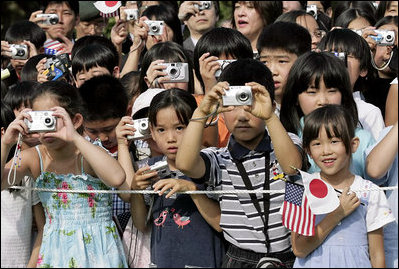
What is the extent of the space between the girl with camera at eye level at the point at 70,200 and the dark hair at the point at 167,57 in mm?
1036

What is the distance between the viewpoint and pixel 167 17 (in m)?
5.91

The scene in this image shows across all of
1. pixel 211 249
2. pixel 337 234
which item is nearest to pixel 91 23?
pixel 211 249

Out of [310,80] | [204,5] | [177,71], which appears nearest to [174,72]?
[177,71]

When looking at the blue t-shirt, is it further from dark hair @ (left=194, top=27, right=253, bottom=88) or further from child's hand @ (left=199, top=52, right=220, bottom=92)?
dark hair @ (left=194, top=27, right=253, bottom=88)

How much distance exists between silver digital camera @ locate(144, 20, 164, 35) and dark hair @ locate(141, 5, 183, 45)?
0.41 metres

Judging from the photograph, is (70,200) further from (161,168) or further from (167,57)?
(167,57)

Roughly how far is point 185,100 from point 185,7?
233cm

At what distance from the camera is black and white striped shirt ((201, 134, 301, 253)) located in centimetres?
334

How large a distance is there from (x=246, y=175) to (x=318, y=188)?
0.40 m

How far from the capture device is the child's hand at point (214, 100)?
10.3 feet

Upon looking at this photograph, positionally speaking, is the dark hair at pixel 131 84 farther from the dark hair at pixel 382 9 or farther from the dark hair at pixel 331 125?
the dark hair at pixel 382 9

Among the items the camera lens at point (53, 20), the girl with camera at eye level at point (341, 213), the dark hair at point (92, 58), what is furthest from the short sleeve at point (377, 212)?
the camera lens at point (53, 20)

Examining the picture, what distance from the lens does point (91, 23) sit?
6527 millimetres

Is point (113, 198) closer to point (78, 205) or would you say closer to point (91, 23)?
point (78, 205)
